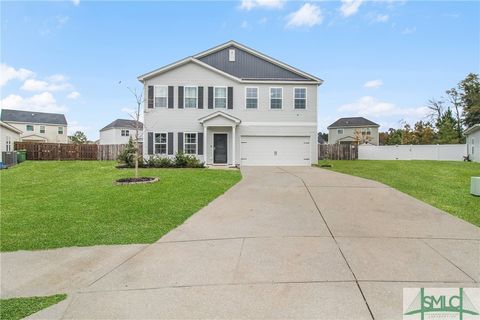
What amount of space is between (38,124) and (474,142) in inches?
2103

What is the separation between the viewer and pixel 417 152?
3050 centimetres

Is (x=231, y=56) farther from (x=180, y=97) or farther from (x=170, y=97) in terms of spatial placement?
(x=170, y=97)

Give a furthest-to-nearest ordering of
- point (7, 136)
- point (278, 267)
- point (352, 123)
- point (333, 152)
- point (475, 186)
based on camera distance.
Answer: point (352, 123)
point (333, 152)
point (7, 136)
point (475, 186)
point (278, 267)

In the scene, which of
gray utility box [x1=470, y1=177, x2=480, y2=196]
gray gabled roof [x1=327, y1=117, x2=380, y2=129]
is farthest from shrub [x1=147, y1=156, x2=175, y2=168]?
gray gabled roof [x1=327, y1=117, x2=380, y2=129]

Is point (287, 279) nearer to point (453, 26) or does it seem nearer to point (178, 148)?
point (453, 26)

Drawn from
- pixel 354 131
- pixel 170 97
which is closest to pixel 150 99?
pixel 170 97

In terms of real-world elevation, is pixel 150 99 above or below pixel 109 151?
above

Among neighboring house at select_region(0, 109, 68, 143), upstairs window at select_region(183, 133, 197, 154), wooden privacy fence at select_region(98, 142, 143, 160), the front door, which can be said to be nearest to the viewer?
upstairs window at select_region(183, 133, 197, 154)

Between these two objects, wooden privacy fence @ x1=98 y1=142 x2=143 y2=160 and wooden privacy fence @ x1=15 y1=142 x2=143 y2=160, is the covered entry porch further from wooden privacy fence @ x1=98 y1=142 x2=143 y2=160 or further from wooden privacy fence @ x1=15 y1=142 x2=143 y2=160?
wooden privacy fence @ x1=98 y1=142 x2=143 y2=160

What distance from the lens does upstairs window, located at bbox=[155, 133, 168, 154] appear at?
19500 millimetres

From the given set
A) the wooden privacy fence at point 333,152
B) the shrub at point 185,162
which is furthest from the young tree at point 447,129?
the shrub at point 185,162

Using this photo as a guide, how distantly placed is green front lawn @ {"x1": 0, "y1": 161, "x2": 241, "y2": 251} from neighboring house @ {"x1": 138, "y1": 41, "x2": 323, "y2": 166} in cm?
728

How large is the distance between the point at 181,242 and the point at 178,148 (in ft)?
47.5

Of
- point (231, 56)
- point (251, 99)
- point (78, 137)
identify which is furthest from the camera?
point (78, 137)
